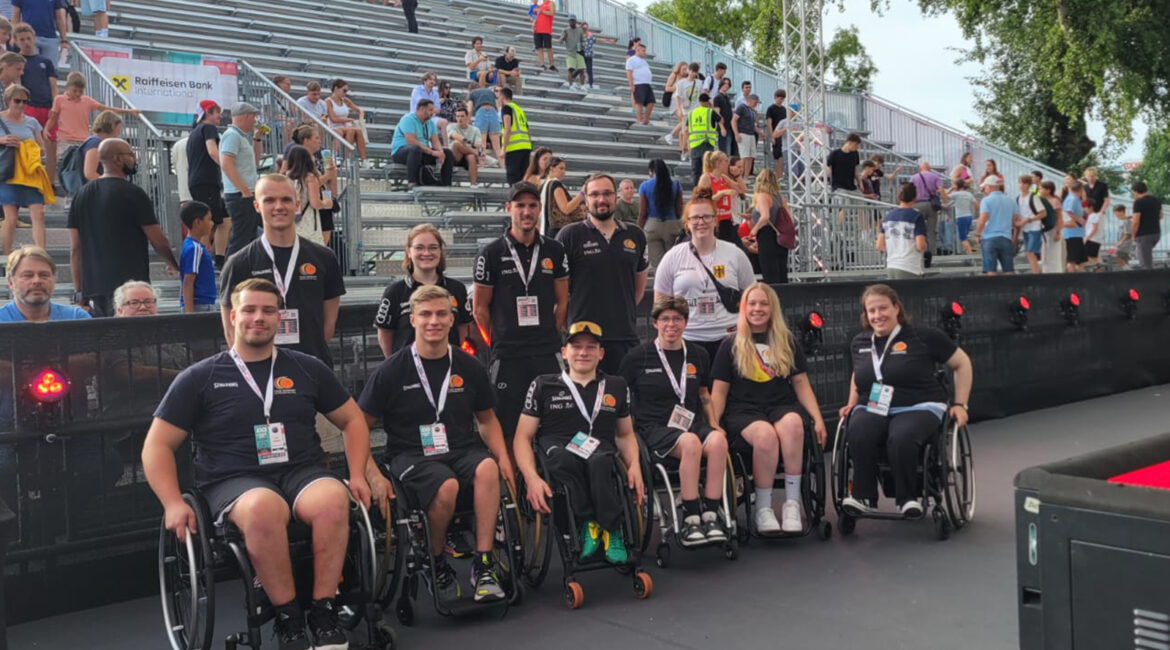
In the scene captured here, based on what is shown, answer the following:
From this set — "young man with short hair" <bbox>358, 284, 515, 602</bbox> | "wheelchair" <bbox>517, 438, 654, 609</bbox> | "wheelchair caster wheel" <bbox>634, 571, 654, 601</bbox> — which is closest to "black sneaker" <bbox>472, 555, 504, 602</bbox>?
"young man with short hair" <bbox>358, 284, 515, 602</bbox>

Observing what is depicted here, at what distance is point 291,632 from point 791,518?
9.16 feet

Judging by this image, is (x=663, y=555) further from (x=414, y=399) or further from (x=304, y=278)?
(x=304, y=278)

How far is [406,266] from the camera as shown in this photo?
5.82 m

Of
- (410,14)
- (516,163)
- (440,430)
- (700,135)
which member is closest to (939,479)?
(440,430)

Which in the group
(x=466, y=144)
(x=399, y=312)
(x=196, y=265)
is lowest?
(x=399, y=312)

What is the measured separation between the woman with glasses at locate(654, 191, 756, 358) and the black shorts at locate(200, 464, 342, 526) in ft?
9.58

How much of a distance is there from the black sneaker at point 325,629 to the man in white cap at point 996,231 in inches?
465

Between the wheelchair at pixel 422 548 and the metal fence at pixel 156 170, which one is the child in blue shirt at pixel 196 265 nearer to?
the metal fence at pixel 156 170

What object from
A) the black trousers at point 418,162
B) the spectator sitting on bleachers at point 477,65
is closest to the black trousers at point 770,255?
the black trousers at point 418,162

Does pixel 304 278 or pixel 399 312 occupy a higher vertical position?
pixel 304 278

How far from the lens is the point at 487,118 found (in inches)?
600

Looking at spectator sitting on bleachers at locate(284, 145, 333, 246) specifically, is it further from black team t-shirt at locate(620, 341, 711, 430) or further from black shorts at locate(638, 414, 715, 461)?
black shorts at locate(638, 414, 715, 461)

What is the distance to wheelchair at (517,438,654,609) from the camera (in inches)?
202

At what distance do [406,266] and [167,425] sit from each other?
176cm
